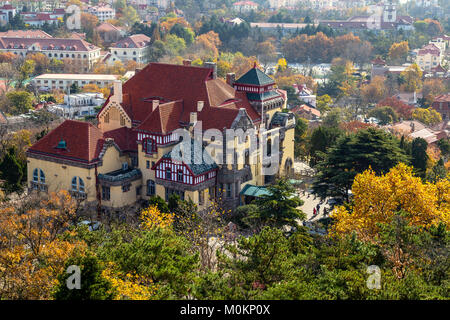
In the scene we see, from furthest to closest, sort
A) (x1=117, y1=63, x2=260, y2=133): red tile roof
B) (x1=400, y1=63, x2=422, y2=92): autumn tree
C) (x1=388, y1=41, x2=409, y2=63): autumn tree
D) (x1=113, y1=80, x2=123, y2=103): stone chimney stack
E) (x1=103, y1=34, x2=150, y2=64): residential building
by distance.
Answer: (x1=388, y1=41, x2=409, y2=63): autumn tree < (x1=103, y1=34, x2=150, y2=64): residential building < (x1=400, y1=63, x2=422, y2=92): autumn tree < (x1=113, y1=80, x2=123, y2=103): stone chimney stack < (x1=117, y1=63, x2=260, y2=133): red tile roof

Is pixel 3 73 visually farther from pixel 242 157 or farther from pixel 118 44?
pixel 242 157

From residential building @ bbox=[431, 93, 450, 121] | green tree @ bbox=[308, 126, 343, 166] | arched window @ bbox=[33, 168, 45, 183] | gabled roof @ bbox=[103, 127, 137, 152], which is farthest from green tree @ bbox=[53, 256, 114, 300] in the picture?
residential building @ bbox=[431, 93, 450, 121]

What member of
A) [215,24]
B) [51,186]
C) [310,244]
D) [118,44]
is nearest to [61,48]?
[118,44]

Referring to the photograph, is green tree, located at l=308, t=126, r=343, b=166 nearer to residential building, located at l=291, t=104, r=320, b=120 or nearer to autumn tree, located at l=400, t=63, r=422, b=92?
residential building, located at l=291, t=104, r=320, b=120

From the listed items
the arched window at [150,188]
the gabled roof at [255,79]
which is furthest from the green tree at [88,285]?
the gabled roof at [255,79]

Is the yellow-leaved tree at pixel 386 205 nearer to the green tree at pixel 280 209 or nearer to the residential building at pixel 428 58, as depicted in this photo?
the green tree at pixel 280 209
